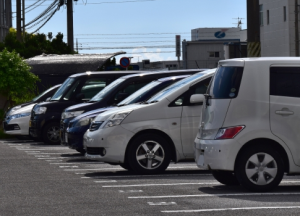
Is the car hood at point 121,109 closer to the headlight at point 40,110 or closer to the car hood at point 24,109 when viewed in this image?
the headlight at point 40,110

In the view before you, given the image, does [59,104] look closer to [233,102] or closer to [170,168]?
[170,168]

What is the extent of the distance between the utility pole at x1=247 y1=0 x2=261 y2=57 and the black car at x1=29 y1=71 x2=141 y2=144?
2.88 m

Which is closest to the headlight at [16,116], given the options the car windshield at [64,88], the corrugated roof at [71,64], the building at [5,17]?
the car windshield at [64,88]

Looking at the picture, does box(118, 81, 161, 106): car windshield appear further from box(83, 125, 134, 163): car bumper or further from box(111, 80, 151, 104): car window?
box(111, 80, 151, 104): car window

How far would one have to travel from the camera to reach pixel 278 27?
5088 cm

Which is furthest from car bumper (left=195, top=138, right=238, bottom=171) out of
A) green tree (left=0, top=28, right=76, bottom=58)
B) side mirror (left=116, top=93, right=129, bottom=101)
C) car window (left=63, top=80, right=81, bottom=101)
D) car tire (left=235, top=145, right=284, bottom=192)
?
green tree (left=0, top=28, right=76, bottom=58)

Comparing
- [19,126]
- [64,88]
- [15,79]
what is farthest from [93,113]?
[15,79]

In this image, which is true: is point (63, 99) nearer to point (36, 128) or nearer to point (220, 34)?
point (36, 128)

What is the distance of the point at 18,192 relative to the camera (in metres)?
9.81

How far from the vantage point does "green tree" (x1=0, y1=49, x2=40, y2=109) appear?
2553 centimetres

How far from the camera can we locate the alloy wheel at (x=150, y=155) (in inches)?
463

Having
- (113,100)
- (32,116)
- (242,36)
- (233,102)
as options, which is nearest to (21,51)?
(32,116)

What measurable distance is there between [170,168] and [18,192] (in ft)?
12.8

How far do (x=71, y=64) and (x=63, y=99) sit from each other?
30.6ft
